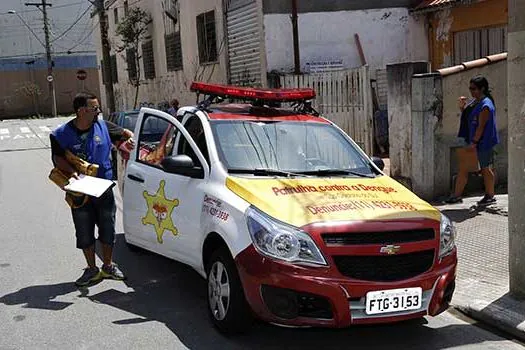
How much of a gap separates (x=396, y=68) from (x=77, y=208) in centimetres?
533

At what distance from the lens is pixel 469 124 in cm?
814

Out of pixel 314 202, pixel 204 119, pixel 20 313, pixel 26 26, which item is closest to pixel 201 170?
pixel 204 119

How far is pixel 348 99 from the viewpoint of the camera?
1302 centimetres

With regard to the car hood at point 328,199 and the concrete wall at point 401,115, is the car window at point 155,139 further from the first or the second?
the concrete wall at point 401,115

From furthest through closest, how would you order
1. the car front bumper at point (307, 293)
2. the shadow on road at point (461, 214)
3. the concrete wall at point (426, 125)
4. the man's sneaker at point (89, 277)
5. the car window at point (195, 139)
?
the concrete wall at point (426, 125) → the shadow on road at point (461, 214) → the man's sneaker at point (89, 277) → the car window at point (195, 139) → the car front bumper at point (307, 293)

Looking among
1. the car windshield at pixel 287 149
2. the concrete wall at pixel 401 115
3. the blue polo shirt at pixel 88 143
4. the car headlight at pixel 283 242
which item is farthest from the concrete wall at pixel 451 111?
the car headlight at pixel 283 242

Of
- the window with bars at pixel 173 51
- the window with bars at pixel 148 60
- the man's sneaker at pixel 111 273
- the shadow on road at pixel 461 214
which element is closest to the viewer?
the man's sneaker at pixel 111 273

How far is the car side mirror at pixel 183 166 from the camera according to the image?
5.02m

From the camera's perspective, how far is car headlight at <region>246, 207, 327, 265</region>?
13.1 feet

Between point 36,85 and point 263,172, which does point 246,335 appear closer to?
point 263,172

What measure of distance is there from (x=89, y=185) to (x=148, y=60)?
21.5m

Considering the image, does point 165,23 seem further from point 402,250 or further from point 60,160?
point 402,250

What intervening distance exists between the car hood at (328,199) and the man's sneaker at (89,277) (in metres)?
2.12

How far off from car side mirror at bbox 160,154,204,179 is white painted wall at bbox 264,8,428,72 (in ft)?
33.6
